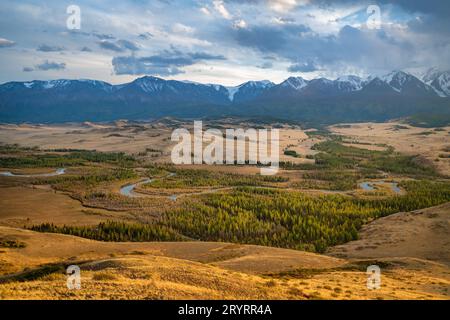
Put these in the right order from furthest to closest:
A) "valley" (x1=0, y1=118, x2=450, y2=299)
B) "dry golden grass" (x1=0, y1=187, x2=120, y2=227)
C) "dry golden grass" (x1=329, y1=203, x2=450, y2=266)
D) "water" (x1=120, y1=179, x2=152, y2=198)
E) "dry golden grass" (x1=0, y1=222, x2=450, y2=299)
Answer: "water" (x1=120, y1=179, x2=152, y2=198), "dry golden grass" (x1=0, y1=187, x2=120, y2=227), "dry golden grass" (x1=329, y1=203, x2=450, y2=266), "valley" (x1=0, y1=118, x2=450, y2=299), "dry golden grass" (x1=0, y1=222, x2=450, y2=299)

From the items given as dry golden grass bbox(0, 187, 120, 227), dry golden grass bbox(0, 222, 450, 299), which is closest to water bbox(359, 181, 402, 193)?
dry golden grass bbox(0, 222, 450, 299)

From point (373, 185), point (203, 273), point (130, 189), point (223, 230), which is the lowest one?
point (223, 230)

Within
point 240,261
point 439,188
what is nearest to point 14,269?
point 240,261

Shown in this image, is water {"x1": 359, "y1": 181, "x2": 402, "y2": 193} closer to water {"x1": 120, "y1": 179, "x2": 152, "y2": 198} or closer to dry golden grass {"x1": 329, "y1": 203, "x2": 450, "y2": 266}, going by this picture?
dry golden grass {"x1": 329, "y1": 203, "x2": 450, "y2": 266}

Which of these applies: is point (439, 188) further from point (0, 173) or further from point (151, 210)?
point (0, 173)

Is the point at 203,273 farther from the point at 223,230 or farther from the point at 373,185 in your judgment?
the point at 373,185

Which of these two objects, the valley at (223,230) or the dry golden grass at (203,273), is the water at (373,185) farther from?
the dry golden grass at (203,273)

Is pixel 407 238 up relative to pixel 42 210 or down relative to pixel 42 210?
down

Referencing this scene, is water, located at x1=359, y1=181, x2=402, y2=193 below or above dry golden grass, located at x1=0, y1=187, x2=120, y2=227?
above

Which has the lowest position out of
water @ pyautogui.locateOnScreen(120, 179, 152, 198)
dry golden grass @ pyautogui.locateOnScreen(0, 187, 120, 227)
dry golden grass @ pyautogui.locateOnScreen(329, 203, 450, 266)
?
dry golden grass @ pyautogui.locateOnScreen(329, 203, 450, 266)

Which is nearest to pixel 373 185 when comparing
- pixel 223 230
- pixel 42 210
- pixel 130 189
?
pixel 223 230

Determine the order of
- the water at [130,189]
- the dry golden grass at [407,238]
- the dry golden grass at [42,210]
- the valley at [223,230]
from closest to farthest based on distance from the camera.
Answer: the valley at [223,230] → the dry golden grass at [407,238] → the dry golden grass at [42,210] → the water at [130,189]

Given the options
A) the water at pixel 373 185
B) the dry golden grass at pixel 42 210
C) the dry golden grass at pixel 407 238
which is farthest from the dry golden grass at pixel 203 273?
the water at pixel 373 185

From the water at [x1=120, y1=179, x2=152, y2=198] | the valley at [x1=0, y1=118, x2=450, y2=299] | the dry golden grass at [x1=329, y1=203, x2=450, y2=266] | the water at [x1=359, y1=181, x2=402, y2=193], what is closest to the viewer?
the valley at [x1=0, y1=118, x2=450, y2=299]
